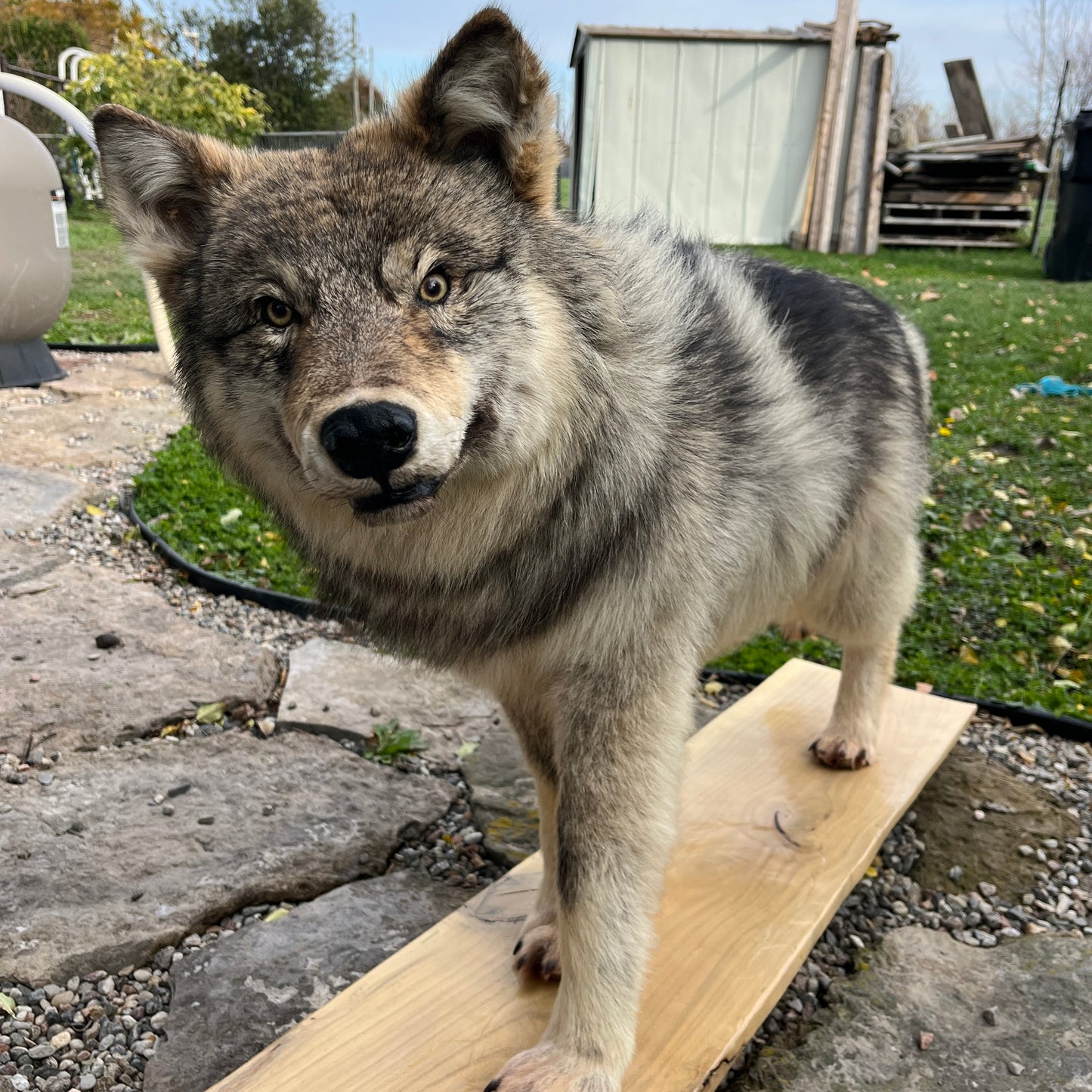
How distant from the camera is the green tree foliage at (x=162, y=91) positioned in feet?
32.3

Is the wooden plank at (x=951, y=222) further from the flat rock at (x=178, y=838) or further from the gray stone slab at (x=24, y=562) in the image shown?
the flat rock at (x=178, y=838)

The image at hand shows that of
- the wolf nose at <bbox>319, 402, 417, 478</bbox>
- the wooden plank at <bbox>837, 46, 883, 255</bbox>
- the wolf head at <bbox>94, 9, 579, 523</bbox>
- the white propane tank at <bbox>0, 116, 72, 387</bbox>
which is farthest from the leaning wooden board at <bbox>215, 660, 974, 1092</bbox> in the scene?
the wooden plank at <bbox>837, 46, 883, 255</bbox>

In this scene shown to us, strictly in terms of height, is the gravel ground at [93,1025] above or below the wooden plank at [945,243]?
below

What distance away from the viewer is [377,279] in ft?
5.44

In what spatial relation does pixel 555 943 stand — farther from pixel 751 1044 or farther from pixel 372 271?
pixel 372 271

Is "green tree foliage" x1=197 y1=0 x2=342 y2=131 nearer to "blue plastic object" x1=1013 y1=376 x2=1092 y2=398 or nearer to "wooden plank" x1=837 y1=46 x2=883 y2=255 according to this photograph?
"wooden plank" x1=837 y1=46 x2=883 y2=255

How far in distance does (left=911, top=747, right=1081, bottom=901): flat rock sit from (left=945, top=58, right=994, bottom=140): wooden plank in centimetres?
1494

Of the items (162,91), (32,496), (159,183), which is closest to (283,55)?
(162,91)

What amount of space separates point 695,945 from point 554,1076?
1.78 feet

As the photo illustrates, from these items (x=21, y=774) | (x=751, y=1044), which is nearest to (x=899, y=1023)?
(x=751, y=1044)

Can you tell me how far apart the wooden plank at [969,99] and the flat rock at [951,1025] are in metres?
15.8

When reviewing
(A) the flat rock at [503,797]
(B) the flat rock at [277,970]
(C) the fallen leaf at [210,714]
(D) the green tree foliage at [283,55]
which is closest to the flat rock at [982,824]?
(A) the flat rock at [503,797]

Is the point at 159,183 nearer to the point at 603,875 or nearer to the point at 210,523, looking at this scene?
the point at 603,875

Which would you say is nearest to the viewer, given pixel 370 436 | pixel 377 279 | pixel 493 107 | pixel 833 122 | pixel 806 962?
pixel 370 436
